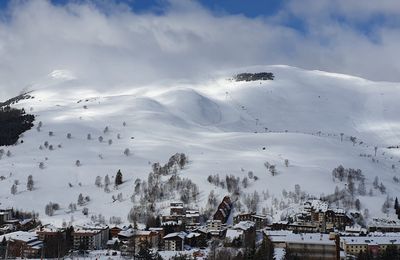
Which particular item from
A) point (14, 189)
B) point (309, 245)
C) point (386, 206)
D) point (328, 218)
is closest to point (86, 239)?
point (309, 245)

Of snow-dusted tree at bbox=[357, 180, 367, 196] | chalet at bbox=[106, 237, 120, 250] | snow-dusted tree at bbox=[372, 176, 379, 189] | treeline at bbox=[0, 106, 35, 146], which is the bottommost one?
chalet at bbox=[106, 237, 120, 250]

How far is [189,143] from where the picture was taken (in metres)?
113

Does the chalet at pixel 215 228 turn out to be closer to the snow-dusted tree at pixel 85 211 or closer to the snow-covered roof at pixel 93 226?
the snow-covered roof at pixel 93 226

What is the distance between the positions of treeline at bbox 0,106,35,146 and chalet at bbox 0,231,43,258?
5795 centimetres

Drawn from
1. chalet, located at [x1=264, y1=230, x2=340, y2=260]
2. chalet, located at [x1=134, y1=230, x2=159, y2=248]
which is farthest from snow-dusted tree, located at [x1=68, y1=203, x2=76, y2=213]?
chalet, located at [x1=264, y1=230, x2=340, y2=260]

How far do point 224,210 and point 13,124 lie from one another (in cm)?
Result: 6687

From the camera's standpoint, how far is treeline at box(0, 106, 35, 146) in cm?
11350


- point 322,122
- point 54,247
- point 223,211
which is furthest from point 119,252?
point 322,122

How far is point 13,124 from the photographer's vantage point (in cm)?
12331

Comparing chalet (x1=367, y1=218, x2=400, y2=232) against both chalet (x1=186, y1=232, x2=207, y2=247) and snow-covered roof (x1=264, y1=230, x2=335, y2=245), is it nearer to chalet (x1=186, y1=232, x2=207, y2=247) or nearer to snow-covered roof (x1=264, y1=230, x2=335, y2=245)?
snow-covered roof (x1=264, y1=230, x2=335, y2=245)

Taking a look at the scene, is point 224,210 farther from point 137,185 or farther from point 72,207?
point 72,207

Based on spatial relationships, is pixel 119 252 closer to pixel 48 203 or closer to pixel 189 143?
pixel 48 203

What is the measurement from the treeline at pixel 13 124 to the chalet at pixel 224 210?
53.4m

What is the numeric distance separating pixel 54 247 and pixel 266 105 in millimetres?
148977
